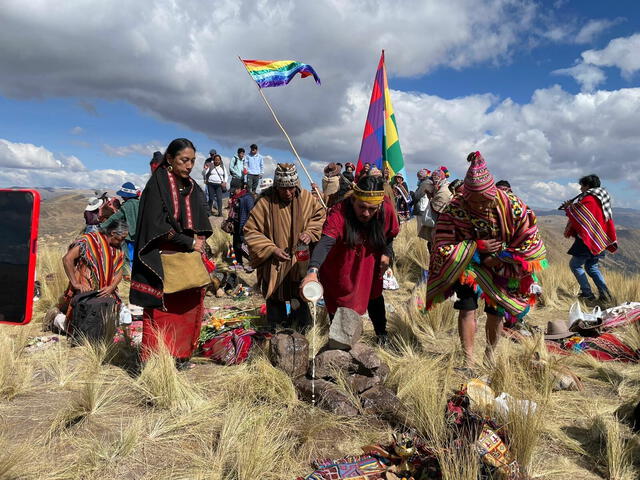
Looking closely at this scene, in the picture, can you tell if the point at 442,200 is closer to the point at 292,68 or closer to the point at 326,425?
the point at 292,68

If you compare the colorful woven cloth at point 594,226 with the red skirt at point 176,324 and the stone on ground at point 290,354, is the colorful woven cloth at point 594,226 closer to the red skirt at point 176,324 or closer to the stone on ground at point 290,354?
the stone on ground at point 290,354

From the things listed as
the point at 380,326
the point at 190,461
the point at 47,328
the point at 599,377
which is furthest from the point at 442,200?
the point at 47,328

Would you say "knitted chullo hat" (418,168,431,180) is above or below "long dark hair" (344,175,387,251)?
above

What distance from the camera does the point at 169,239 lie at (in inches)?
130

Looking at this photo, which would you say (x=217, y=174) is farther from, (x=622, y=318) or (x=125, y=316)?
(x=622, y=318)

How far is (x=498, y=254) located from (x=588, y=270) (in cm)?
400

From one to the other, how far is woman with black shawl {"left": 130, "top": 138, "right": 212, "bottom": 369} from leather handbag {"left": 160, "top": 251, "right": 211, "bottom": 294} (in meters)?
0.05

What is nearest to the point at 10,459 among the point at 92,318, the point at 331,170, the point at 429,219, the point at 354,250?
the point at 92,318

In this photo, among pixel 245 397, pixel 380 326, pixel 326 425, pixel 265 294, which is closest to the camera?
pixel 326 425

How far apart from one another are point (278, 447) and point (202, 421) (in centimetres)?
65

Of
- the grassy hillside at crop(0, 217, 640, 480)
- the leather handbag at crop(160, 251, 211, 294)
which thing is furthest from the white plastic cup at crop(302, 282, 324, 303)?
the leather handbag at crop(160, 251, 211, 294)

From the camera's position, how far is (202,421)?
278cm

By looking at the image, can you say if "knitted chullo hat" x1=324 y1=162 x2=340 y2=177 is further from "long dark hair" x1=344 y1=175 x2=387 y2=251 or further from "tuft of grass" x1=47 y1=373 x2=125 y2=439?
"tuft of grass" x1=47 y1=373 x2=125 y2=439

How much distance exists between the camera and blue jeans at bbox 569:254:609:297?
630 centimetres
